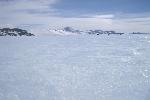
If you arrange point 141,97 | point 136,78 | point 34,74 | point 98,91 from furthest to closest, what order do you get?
point 34,74, point 136,78, point 98,91, point 141,97

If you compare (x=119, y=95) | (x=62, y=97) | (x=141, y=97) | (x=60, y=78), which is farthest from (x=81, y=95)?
(x=60, y=78)

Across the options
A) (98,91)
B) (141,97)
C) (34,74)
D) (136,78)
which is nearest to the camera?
(141,97)

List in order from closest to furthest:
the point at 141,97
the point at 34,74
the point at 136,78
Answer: the point at 141,97 → the point at 136,78 → the point at 34,74


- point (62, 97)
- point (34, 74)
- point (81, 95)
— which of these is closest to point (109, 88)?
point (81, 95)

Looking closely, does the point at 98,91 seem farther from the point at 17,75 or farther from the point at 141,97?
the point at 17,75

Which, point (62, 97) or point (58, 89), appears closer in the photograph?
point (62, 97)

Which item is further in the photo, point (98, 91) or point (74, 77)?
point (74, 77)

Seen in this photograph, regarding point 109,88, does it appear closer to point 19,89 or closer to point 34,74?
point 19,89

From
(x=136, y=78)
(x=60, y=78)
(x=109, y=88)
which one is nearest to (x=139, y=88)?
(x=109, y=88)
